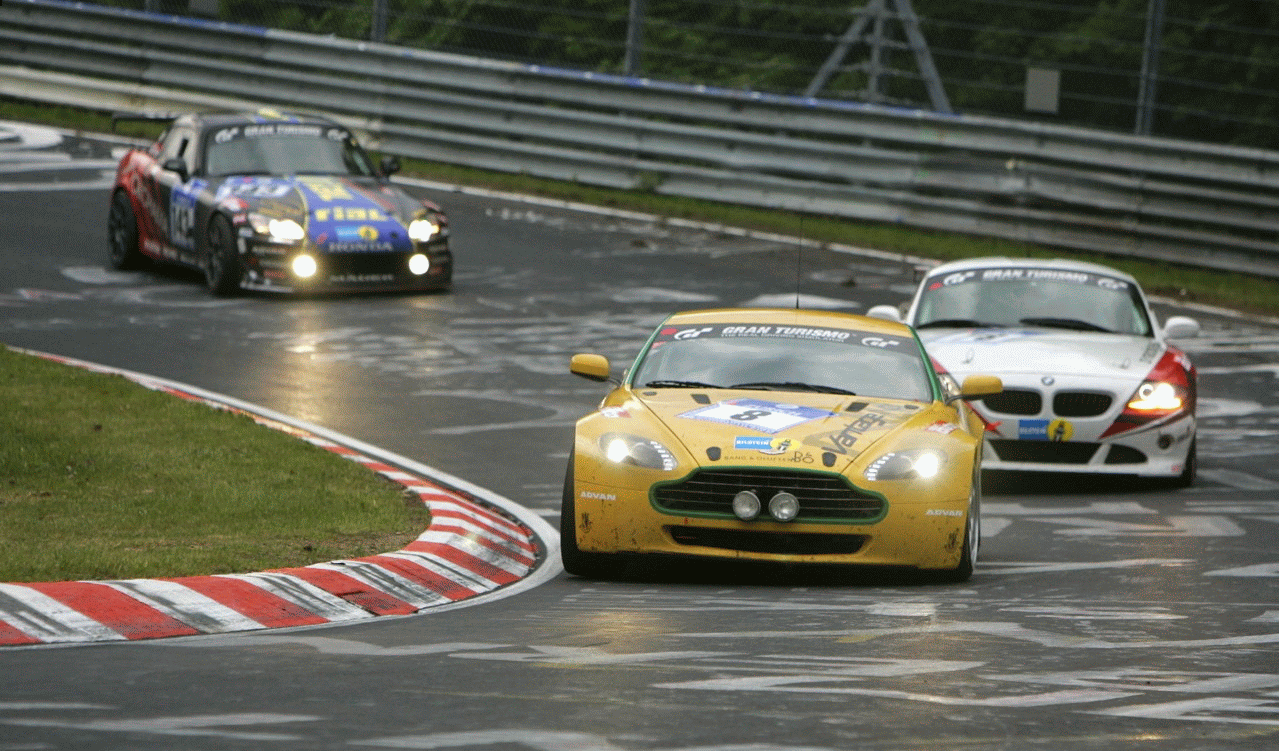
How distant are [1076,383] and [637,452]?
394cm

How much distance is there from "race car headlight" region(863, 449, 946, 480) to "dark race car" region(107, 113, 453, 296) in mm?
9773

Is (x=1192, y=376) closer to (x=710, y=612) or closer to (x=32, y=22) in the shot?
(x=710, y=612)

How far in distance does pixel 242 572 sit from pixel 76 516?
60.2 inches

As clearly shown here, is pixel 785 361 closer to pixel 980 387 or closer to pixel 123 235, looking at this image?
pixel 980 387

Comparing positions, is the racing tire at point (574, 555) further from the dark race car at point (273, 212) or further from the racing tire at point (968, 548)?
the dark race car at point (273, 212)

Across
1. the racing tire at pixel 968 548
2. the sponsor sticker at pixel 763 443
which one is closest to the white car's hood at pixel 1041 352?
the racing tire at pixel 968 548

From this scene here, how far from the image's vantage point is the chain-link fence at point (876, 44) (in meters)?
22.9

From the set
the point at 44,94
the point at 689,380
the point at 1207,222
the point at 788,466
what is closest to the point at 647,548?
the point at 788,466

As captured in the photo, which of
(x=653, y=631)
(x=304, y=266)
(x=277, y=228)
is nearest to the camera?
(x=653, y=631)

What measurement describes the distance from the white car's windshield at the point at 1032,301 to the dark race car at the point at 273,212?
5.97m

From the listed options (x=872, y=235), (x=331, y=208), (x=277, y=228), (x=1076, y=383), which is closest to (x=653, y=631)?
(x=1076, y=383)

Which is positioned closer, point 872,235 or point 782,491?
point 782,491

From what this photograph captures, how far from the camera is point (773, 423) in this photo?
9.53 m

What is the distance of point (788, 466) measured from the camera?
9.15 meters
